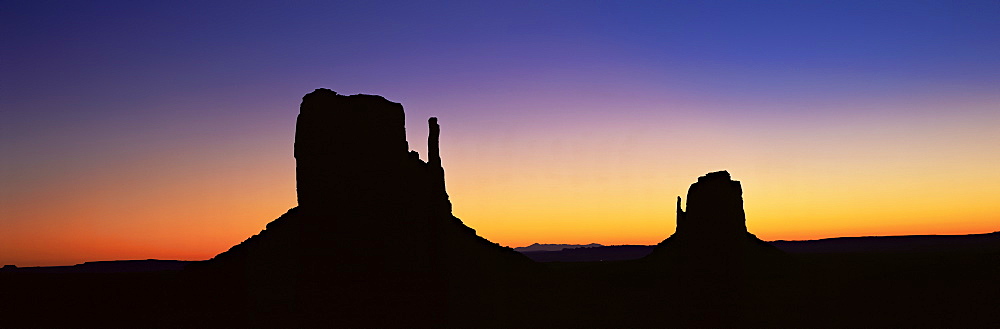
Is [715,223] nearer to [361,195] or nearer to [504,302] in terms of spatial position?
[504,302]

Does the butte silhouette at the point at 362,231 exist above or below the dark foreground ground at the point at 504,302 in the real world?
above

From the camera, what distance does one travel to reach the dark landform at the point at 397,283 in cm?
3566

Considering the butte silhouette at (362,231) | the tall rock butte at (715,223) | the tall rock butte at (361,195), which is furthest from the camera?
the tall rock butte at (715,223)

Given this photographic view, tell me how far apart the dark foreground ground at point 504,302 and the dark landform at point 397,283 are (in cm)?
10

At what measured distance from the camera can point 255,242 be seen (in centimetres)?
4581

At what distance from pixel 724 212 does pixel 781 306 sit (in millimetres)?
10153

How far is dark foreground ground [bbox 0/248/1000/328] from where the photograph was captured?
1405 inches

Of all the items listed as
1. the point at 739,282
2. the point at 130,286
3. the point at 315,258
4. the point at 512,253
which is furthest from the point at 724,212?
the point at 130,286

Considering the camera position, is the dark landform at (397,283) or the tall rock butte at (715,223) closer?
the dark landform at (397,283)

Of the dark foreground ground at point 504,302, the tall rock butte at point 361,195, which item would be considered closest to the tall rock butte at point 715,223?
the dark foreground ground at point 504,302

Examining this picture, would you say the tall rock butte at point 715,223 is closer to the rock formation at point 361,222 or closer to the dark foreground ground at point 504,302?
the dark foreground ground at point 504,302

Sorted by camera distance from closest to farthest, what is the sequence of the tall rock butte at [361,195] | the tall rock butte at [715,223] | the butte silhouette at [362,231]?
the butte silhouette at [362,231] → the tall rock butte at [361,195] → the tall rock butte at [715,223]

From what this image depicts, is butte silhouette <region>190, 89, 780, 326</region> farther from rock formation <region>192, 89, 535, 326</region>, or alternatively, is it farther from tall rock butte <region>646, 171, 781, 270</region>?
tall rock butte <region>646, 171, 781, 270</region>

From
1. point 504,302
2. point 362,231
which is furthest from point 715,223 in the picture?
point 362,231
